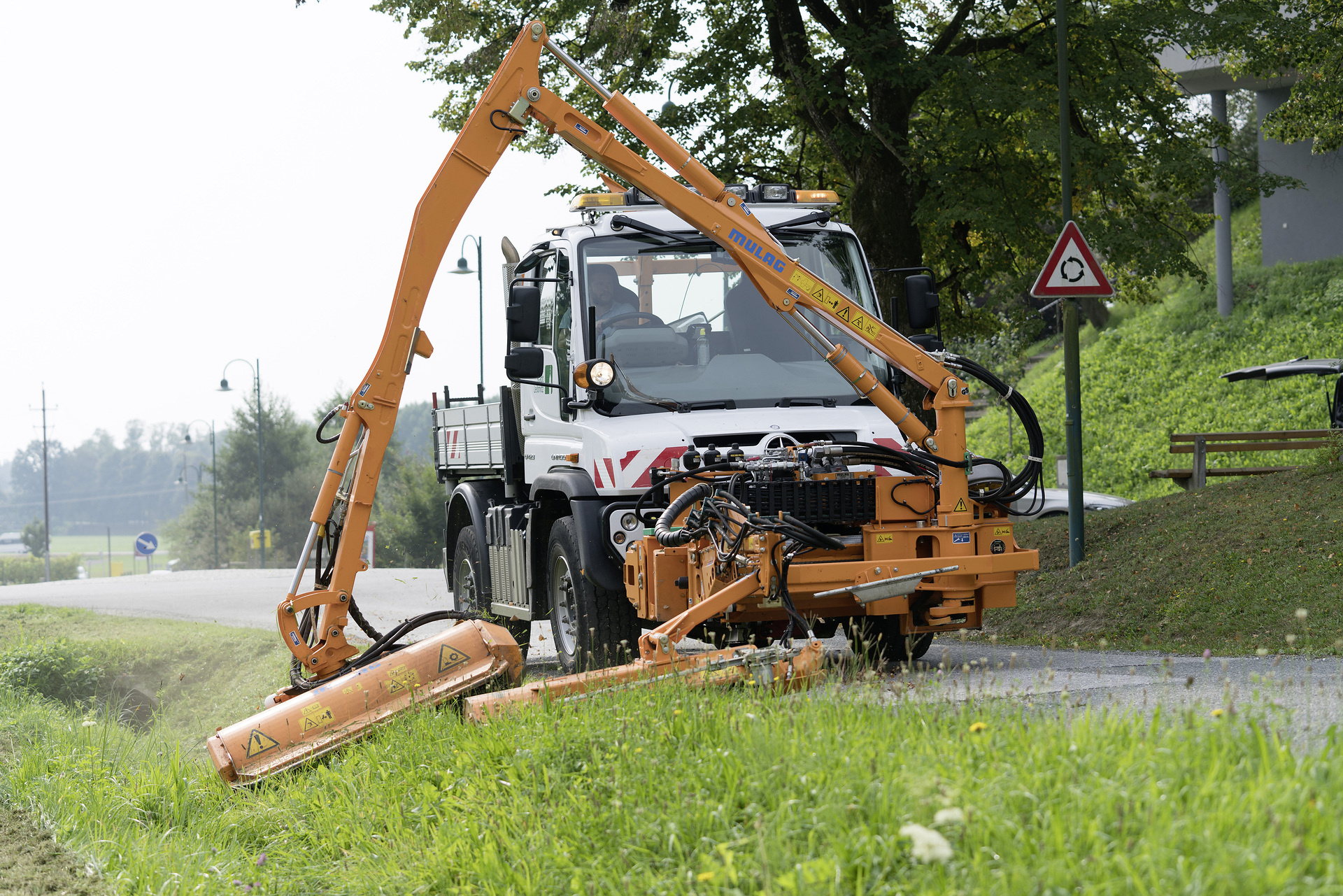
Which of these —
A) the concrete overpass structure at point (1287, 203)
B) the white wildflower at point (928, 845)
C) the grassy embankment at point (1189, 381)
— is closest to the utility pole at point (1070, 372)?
the grassy embankment at point (1189, 381)

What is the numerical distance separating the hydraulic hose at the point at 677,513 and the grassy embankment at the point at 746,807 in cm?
127

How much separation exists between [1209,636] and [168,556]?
102297mm

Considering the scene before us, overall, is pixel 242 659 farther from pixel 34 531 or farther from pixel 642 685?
pixel 34 531

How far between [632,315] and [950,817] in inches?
222

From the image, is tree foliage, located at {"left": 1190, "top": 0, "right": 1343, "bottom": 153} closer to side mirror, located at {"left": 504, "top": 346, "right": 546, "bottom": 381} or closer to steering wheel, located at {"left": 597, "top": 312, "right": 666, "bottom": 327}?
steering wheel, located at {"left": 597, "top": 312, "right": 666, "bottom": 327}

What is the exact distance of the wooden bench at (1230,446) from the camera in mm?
17578

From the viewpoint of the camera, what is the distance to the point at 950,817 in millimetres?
3047

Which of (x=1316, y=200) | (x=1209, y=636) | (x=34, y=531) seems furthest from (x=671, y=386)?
(x=34, y=531)

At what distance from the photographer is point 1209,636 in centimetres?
955

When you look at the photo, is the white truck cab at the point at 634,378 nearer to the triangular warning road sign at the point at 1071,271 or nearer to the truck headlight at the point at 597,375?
the truck headlight at the point at 597,375

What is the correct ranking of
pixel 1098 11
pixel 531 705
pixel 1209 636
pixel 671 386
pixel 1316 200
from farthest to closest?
pixel 1316 200 → pixel 1098 11 → pixel 1209 636 → pixel 671 386 → pixel 531 705

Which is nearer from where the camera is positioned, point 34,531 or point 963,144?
point 963,144

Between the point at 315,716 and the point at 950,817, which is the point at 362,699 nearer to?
the point at 315,716

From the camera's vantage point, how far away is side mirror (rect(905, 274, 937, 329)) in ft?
27.1
